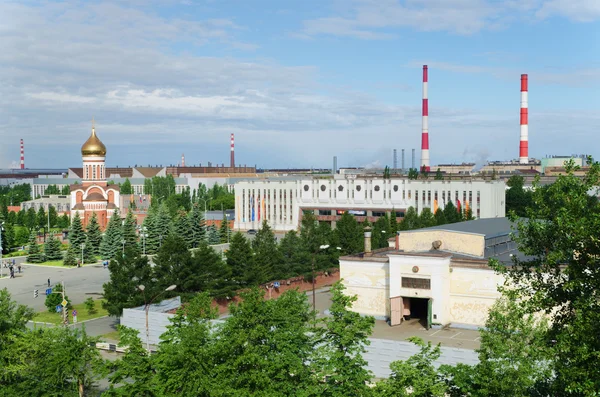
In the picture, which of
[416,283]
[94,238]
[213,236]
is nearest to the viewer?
[416,283]

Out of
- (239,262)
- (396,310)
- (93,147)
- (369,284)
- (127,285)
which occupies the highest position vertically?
(93,147)

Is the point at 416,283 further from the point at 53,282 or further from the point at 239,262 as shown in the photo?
the point at 53,282

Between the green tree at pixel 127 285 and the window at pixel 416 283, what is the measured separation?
12526mm

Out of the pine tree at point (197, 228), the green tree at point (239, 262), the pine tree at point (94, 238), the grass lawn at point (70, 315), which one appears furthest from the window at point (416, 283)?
the pine tree at point (197, 228)

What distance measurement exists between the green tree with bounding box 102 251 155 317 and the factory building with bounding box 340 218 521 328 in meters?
10.2

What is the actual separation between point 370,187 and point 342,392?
2515 inches

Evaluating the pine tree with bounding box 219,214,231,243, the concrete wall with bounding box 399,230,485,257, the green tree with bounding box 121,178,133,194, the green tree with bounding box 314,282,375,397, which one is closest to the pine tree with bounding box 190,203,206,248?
the pine tree with bounding box 219,214,231,243

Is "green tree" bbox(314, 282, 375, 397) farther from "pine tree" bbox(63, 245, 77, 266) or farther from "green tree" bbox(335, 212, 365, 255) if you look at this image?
"pine tree" bbox(63, 245, 77, 266)

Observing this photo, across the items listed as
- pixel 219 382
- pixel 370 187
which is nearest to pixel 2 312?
pixel 219 382

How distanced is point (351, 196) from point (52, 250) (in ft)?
116

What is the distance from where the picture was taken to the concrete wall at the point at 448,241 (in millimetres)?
36125

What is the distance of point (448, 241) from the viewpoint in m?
36.8

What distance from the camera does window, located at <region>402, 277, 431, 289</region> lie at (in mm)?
33406

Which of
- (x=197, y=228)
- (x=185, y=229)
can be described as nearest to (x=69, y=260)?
(x=185, y=229)
